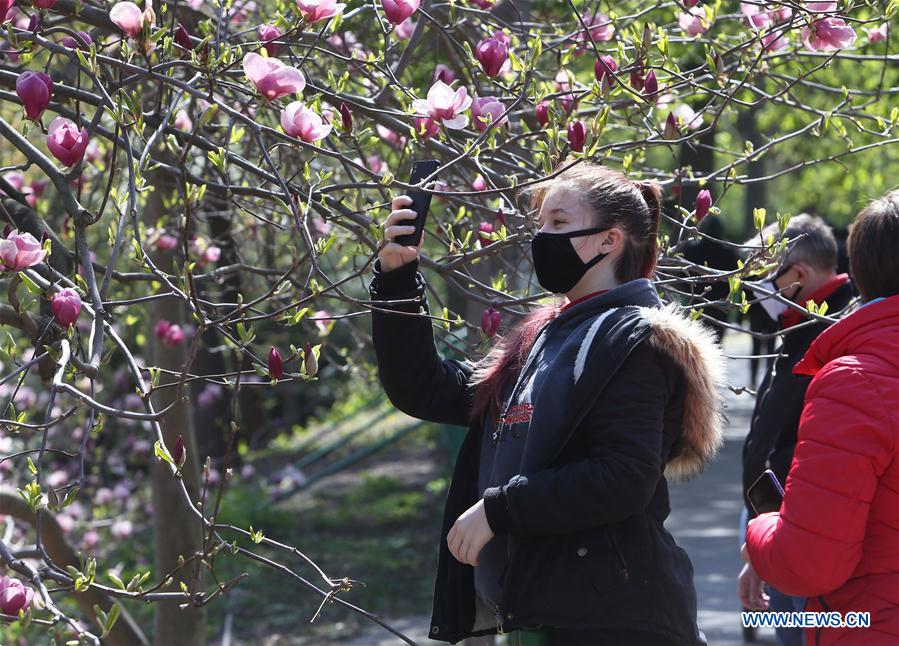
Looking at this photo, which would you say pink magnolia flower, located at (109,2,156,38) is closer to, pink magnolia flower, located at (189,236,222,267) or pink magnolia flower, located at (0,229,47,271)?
pink magnolia flower, located at (0,229,47,271)

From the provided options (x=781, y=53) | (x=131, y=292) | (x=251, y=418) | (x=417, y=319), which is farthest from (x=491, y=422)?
(x=251, y=418)

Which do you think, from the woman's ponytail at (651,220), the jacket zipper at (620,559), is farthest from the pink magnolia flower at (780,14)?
the jacket zipper at (620,559)

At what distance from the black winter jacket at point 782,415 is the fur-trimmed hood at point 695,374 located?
122cm

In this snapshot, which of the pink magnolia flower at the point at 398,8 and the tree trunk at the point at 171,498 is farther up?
the pink magnolia flower at the point at 398,8

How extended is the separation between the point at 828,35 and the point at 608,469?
67.1 inches

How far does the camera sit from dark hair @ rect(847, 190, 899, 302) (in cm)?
221

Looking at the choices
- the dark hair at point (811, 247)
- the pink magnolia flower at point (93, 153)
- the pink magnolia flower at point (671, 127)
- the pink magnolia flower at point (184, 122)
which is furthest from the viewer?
the pink magnolia flower at point (93, 153)

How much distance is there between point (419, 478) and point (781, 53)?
7.50 meters

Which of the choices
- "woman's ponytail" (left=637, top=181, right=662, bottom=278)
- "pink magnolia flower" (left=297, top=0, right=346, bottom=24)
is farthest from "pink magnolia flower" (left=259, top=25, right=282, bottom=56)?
"woman's ponytail" (left=637, top=181, right=662, bottom=278)

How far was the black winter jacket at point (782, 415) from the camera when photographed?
3.64 meters

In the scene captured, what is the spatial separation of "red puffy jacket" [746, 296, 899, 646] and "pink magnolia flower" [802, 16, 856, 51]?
4.49 ft

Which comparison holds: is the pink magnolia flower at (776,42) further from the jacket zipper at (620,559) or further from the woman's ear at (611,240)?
the jacket zipper at (620,559)

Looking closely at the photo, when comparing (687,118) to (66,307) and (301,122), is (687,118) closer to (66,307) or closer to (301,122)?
(301,122)

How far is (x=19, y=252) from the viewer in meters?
2.36
